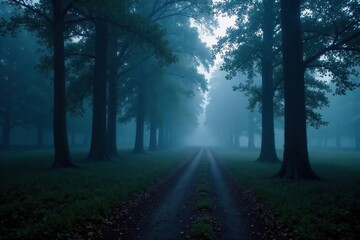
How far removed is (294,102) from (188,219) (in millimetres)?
9079

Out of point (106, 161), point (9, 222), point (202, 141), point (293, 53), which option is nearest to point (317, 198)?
point (293, 53)

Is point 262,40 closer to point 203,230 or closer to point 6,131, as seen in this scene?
point 203,230

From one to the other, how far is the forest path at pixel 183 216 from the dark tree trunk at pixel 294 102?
3691 mm

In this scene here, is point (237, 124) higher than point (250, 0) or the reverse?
the reverse

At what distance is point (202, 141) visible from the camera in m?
182

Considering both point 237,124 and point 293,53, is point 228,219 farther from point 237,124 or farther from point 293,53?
point 237,124

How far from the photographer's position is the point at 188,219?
8.30m

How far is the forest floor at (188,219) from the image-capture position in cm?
702

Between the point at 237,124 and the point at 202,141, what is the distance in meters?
118

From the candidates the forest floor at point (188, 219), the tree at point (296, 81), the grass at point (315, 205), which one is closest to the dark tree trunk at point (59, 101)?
the forest floor at point (188, 219)

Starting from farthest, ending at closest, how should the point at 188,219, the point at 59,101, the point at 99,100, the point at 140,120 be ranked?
the point at 140,120 → the point at 99,100 → the point at 59,101 → the point at 188,219

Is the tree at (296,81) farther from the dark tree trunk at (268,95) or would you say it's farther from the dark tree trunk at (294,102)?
the dark tree trunk at (268,95)

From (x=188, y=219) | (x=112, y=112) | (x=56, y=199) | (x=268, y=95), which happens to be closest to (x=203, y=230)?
(x=188, y=219)

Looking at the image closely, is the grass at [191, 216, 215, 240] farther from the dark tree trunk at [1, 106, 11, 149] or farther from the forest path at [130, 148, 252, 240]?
the dark tree trunk at [1, 106, 11, 149]
